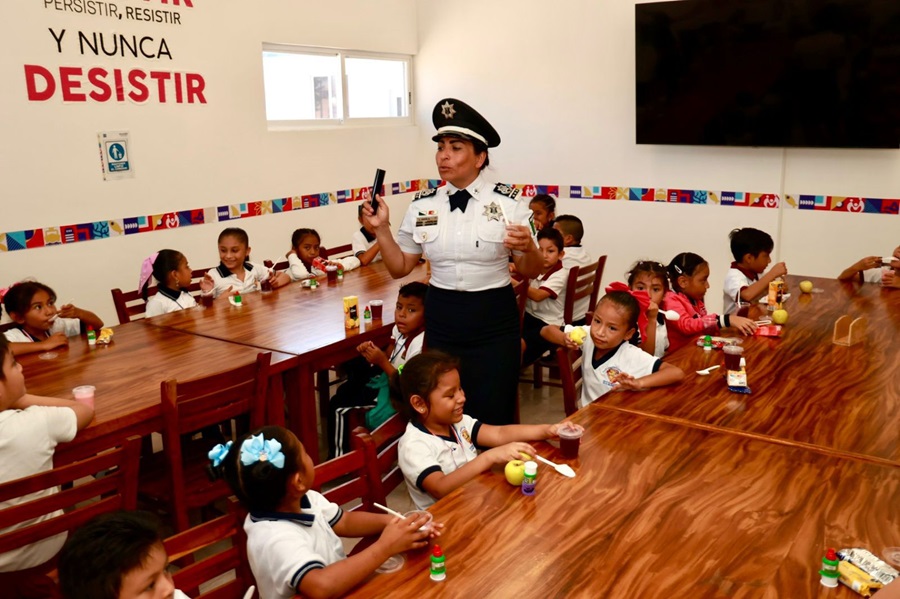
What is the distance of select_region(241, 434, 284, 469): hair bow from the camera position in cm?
183

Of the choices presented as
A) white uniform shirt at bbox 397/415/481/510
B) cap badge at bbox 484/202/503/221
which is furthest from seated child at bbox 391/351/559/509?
cap badge at bbox 484/202/503/221

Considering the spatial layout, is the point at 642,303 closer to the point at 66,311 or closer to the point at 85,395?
the point at 85,395

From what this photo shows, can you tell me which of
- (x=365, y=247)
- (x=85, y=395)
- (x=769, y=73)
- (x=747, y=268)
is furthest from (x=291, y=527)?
(x=769, y=73)

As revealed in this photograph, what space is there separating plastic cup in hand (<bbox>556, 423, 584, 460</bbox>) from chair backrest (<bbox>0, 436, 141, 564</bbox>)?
1234 millimetres

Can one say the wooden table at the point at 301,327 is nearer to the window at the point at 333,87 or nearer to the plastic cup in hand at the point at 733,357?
the plastic cup in hand at the point at 733,357

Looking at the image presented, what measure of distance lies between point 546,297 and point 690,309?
3.27ft

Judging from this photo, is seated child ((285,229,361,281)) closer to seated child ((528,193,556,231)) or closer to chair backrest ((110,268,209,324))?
chair backrest ((110,268,209,324))

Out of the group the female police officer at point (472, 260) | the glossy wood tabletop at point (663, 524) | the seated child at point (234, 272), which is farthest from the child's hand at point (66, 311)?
the glossy wood tabletop at point (663, 524)

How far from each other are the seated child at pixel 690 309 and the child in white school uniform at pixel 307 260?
7.16ft

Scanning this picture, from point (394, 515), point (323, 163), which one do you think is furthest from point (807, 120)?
point (394, 515)

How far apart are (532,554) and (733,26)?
5.45m

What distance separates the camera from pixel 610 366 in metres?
3.03

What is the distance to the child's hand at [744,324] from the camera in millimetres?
3459

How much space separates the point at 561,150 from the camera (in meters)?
7.13
